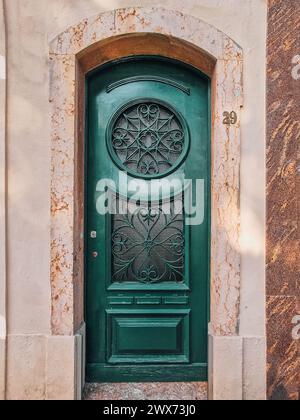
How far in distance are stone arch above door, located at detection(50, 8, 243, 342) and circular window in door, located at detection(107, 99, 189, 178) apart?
0.44 metres

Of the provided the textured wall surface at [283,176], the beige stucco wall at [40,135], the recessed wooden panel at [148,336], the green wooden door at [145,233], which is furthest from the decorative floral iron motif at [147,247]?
the textured wall surface at [283,176]

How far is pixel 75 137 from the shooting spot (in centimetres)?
333

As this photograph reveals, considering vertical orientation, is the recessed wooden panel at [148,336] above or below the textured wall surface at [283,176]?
below

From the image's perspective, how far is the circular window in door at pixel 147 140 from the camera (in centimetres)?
363

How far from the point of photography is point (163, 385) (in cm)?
357

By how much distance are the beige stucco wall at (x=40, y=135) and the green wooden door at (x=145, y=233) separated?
1.51ft

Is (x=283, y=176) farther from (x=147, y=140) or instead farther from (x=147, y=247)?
(x=147, y=247)

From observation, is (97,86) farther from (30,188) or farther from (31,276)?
(31,276)

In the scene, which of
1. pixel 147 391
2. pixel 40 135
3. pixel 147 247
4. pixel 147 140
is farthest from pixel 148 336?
pixel 40 135

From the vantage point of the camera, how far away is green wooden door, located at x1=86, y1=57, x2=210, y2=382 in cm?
363

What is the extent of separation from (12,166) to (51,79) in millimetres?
807

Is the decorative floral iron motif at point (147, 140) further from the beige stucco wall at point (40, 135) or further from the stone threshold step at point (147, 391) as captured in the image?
the stone threshold step at point (147, 391)

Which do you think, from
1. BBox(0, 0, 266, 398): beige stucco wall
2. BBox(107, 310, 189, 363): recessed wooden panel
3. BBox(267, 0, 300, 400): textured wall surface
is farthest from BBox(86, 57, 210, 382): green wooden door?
BBox(267, 0, 300, 400): textured wall surface
